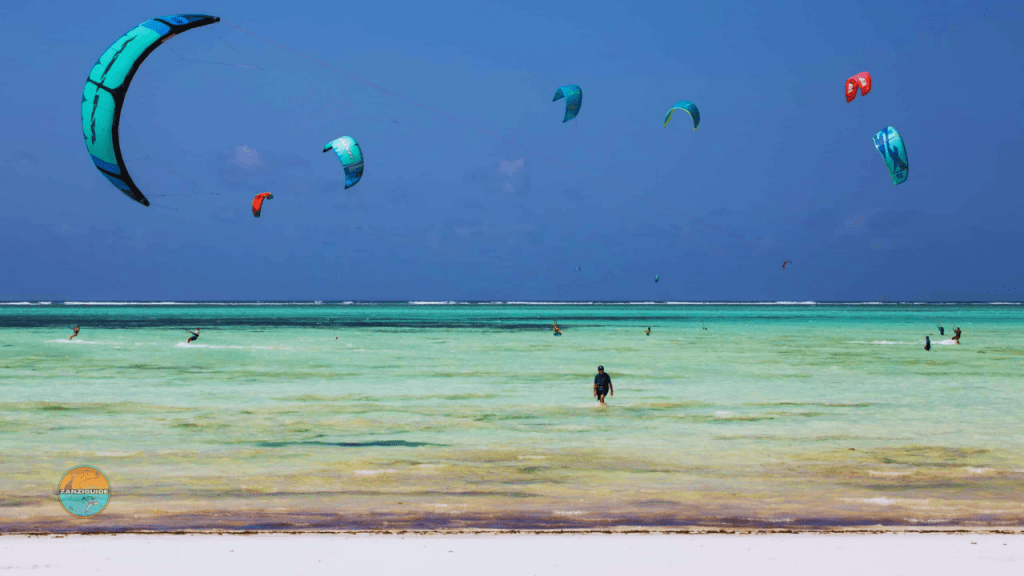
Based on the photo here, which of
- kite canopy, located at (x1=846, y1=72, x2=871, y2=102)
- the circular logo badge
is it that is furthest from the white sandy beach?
kite canopy, located at (x1=846, y1=72, x2=871, y2=102)

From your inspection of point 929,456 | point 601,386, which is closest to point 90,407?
point 601,386

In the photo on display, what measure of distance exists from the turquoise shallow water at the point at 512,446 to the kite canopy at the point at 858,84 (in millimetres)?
7976

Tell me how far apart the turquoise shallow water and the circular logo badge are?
16 centimetres

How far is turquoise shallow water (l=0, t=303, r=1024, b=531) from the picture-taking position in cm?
882

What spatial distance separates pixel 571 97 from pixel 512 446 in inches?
589

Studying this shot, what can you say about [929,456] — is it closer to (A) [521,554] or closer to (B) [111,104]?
(A) [521,554]

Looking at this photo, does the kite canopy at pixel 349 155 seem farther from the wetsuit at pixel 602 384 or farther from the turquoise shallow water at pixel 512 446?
the wetsuit at pixel 602 384

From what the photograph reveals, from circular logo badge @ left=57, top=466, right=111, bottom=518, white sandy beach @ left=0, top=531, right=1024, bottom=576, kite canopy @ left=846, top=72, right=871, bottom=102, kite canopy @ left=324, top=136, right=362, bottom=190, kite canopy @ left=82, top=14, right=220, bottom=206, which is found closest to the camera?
white sandy beach @ left=0, top=531, right=1024, bottom=576

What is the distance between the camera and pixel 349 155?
76.0 ft

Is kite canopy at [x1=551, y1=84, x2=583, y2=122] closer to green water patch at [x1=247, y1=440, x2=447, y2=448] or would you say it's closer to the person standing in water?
the person standing in water

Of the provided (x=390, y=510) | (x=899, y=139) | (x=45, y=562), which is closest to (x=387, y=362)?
(x=899, y=139)

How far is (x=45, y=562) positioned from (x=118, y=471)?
17.4ft

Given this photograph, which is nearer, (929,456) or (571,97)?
(929,456)

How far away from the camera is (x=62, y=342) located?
140ft
